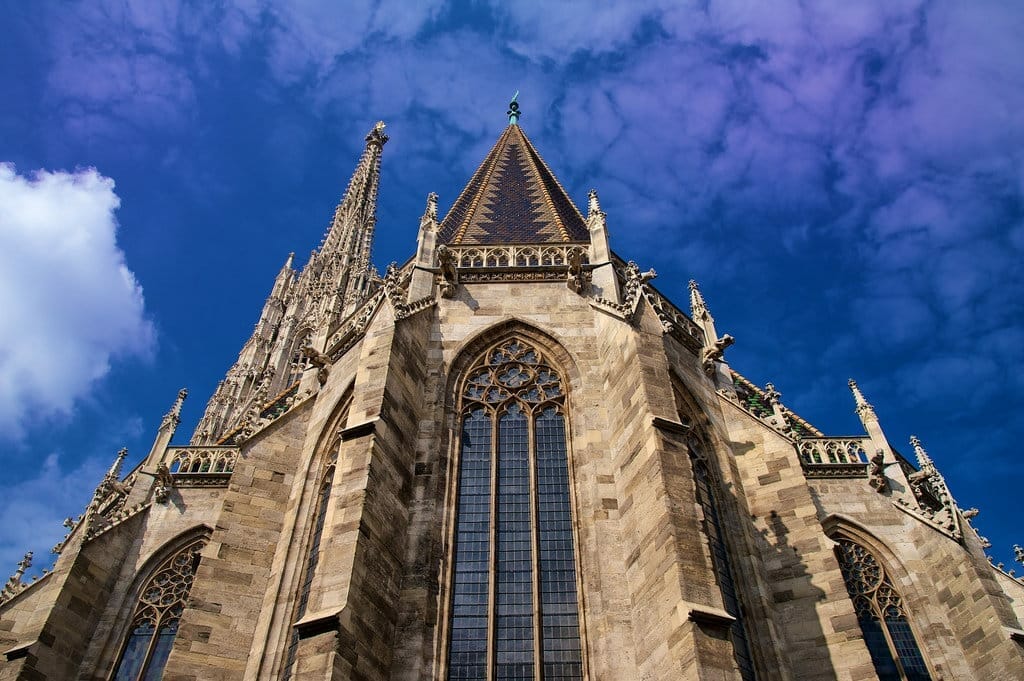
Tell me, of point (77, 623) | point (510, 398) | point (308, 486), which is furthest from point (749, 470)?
point (77, 623)

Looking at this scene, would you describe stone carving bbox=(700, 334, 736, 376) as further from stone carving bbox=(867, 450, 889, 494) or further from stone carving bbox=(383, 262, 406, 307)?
stone carving bbox=(383, 262, 406, 307)

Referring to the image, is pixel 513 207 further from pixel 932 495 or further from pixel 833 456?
pixel 932 495

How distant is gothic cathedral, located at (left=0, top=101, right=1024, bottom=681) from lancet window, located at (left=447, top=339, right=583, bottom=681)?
0.10ft

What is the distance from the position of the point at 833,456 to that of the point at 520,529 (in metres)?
7.20

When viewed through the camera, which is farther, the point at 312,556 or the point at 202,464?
the point at 202,464

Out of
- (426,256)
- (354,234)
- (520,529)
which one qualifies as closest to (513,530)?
(520,529)

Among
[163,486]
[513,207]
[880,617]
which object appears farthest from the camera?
[513,207]

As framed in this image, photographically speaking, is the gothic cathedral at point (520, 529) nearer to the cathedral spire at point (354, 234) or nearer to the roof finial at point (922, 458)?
the roof finial at point (922, 458)

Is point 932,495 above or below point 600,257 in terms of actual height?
below

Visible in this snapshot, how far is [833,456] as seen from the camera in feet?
49.0

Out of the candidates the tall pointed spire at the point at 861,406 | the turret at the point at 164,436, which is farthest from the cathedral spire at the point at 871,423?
the turret at the point at 164,436

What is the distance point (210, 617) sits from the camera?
1079cm

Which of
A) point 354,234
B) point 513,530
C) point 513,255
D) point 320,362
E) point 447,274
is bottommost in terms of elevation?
point 513,530

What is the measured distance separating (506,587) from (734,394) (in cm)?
571
